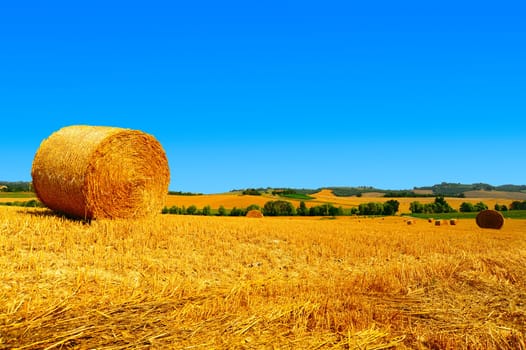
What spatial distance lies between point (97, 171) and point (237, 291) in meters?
6.70

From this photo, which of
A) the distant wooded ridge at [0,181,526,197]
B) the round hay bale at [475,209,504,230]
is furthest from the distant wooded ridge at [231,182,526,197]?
the round hay bale at [475,209,504,230]

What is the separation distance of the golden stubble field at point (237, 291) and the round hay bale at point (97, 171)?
0.58 m

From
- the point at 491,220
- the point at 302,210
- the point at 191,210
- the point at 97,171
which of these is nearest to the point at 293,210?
the point at 302,210

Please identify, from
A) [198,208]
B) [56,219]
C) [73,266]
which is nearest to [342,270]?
[73,266]

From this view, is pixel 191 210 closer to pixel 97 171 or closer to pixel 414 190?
pixel 97 171

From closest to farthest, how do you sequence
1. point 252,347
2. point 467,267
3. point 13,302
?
point 252,347 < point 13,302 < point 467,267

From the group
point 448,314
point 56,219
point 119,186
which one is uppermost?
point 119,186

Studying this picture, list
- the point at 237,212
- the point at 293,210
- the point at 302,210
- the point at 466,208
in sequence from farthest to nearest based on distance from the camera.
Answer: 1. the point at 466,208
2. the point at 302,210
3. the point at 293,210
4. the point at 237,212

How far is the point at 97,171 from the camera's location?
11.8m

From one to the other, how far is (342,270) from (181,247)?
11.0ft

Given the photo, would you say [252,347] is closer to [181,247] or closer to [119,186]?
[181,247]

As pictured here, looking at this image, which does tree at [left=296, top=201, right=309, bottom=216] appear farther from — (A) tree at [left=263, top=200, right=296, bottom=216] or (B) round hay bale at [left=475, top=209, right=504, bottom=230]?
(B) round hay bale at [left=475, top=209, right=504, bottom=230]

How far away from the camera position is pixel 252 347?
4363 millimetres

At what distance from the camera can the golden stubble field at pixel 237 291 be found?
4637 millimetres
